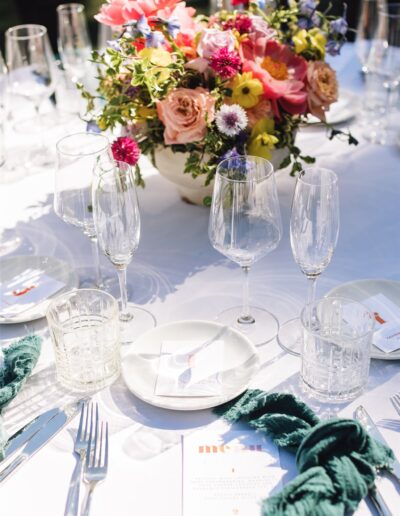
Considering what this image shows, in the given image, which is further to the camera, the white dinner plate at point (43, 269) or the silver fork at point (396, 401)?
the white dinner plate at point (43, 269)

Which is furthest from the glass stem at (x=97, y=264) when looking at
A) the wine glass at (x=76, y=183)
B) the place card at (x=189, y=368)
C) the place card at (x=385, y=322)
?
the place card at (x=385, y=322)

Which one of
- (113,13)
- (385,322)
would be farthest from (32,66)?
(385,322)

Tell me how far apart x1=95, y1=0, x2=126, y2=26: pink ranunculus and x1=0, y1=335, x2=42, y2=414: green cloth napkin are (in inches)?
25.8

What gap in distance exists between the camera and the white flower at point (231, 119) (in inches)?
50.9

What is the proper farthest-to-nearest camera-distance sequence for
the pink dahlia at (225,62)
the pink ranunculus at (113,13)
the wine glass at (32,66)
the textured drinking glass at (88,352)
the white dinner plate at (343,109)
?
the white dinner plate at (343,109)
the wine glass at (32,66)
the pink ranunculus at (113,13)
the pink dahlia at (225,62)
the textured drinking glass at (88,352)

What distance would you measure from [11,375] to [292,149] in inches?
28.3

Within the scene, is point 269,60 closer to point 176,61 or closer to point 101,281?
point 176,61

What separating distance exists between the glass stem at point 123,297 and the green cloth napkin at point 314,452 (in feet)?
0.96

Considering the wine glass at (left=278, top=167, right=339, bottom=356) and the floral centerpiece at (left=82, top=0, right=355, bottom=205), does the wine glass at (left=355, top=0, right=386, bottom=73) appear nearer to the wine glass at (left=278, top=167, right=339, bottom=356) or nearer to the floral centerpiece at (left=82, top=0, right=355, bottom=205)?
the floral centerpiece at (left=82, top=0, right=355, bottom=205)

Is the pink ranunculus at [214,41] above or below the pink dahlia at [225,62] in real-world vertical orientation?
above

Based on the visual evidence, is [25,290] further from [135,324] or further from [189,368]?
[189,368]

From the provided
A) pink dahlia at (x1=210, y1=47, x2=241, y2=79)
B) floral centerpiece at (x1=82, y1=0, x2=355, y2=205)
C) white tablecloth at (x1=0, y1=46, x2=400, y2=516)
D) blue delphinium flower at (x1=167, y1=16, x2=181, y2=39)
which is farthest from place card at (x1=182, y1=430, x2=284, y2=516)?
blue delphinium flower at (x1=167, y1=16, x2=181, y2=39)

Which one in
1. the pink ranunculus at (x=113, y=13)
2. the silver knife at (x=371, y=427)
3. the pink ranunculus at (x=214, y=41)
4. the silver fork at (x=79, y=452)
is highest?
the pink ranunculus at (x=113, y=13)

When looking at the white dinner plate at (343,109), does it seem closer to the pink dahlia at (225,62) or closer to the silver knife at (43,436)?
the pink dahlia at (225,62)
